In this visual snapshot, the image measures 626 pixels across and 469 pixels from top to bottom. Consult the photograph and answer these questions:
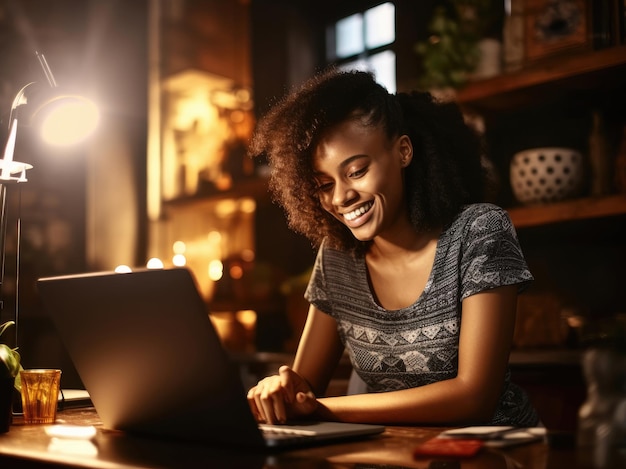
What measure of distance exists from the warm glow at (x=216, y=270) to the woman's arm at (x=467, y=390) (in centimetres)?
224

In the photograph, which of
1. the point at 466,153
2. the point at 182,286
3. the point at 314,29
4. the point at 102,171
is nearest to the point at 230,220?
the point at 102,171

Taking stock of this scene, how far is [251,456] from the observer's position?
851 millimetres

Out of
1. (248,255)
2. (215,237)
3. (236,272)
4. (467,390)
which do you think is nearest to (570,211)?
(467,390)

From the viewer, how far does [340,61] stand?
3365 mm

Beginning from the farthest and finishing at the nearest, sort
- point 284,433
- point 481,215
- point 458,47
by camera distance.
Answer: point 458,47, point 481,215, point 284,433

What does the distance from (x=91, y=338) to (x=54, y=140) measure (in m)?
0.57

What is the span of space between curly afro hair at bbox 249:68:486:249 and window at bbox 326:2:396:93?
4.67 feet

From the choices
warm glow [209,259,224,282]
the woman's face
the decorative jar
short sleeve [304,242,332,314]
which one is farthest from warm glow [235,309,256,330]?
the woman's face

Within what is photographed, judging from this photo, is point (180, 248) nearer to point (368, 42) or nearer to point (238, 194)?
point (238, 194)

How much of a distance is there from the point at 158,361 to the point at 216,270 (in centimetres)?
274

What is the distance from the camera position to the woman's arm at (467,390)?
3.95ft

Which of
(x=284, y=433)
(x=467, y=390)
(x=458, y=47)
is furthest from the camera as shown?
(x=458, y=47)

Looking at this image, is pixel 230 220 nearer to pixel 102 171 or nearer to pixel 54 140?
pixel 102 171

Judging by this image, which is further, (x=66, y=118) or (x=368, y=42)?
(x=368, y=42)
